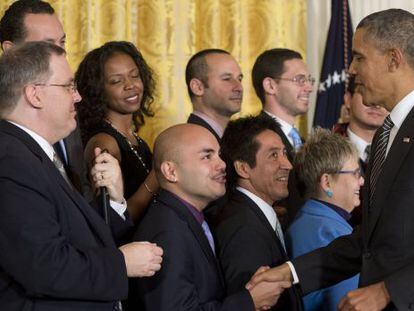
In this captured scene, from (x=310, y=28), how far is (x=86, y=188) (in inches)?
130

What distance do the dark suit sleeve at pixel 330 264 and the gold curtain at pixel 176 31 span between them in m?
2.72

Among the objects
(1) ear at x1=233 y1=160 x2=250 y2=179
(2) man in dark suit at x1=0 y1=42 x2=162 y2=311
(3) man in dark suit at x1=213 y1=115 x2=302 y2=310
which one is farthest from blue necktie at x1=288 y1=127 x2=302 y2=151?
(2) man in dark suit at x1=0 y1=42 x2=162 y2=311

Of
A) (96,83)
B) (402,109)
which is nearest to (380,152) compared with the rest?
(402,109)

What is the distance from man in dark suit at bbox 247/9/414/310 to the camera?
298 cm

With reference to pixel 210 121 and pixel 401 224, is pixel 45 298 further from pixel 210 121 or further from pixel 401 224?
pixel 210 121

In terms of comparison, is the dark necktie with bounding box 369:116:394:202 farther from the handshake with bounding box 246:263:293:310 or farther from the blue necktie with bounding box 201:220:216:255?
the blue necktie with bounding box 201:220:216:255

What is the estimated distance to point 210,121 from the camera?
16.7 ft

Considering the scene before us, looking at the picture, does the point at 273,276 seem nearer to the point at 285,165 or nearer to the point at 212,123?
the point at 285,165

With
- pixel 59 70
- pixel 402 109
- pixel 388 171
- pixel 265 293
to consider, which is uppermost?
pixel 59 70

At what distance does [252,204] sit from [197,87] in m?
1.64

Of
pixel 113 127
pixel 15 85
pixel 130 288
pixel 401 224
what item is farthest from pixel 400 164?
pixel 113 127

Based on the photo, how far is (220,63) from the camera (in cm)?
534

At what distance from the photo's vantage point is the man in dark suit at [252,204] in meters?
3.57

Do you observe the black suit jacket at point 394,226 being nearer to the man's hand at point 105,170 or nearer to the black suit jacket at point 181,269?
the black suit jacket at point 181,269
